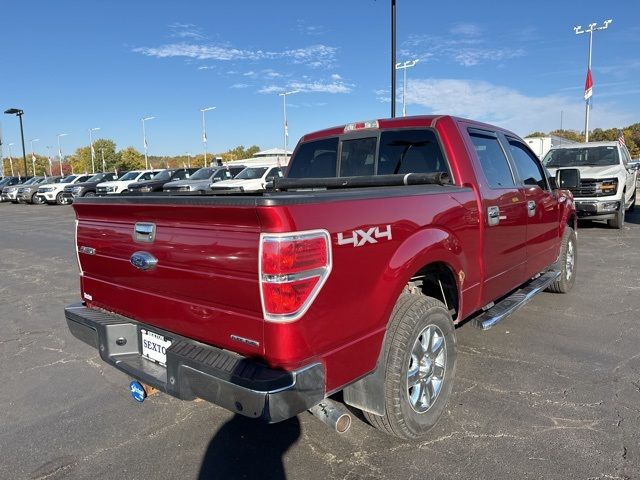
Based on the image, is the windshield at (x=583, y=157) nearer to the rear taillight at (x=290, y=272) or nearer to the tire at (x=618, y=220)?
the tire at (x=618, y=220)

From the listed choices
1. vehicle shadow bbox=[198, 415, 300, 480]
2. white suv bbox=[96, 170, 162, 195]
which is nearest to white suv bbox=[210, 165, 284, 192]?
white suv bbox=[96, 170, 162, 195]

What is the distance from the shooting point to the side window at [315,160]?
4371 millimetres

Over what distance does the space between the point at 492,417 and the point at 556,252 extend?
300 centimetres

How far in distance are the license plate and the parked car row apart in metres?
16.6

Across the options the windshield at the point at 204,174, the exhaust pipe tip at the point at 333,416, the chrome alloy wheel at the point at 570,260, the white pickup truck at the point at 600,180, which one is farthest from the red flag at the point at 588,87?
the exhaust pipe tip at the point at 333,416

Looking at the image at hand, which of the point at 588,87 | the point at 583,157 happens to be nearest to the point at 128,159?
the point at 588,87

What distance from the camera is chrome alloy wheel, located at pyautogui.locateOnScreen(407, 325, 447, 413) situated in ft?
9.43

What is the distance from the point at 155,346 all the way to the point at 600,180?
35.8ft

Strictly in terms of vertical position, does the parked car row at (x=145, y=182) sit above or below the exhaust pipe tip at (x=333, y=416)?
above

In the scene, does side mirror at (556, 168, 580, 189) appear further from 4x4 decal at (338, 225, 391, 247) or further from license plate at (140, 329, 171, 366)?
license plate at (140, 329, 171, 366)

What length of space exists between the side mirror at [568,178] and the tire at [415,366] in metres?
3.08

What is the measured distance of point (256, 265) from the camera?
2.13 m

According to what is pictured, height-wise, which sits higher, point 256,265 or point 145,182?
point 145,182

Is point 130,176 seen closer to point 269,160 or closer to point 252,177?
point 252,177
